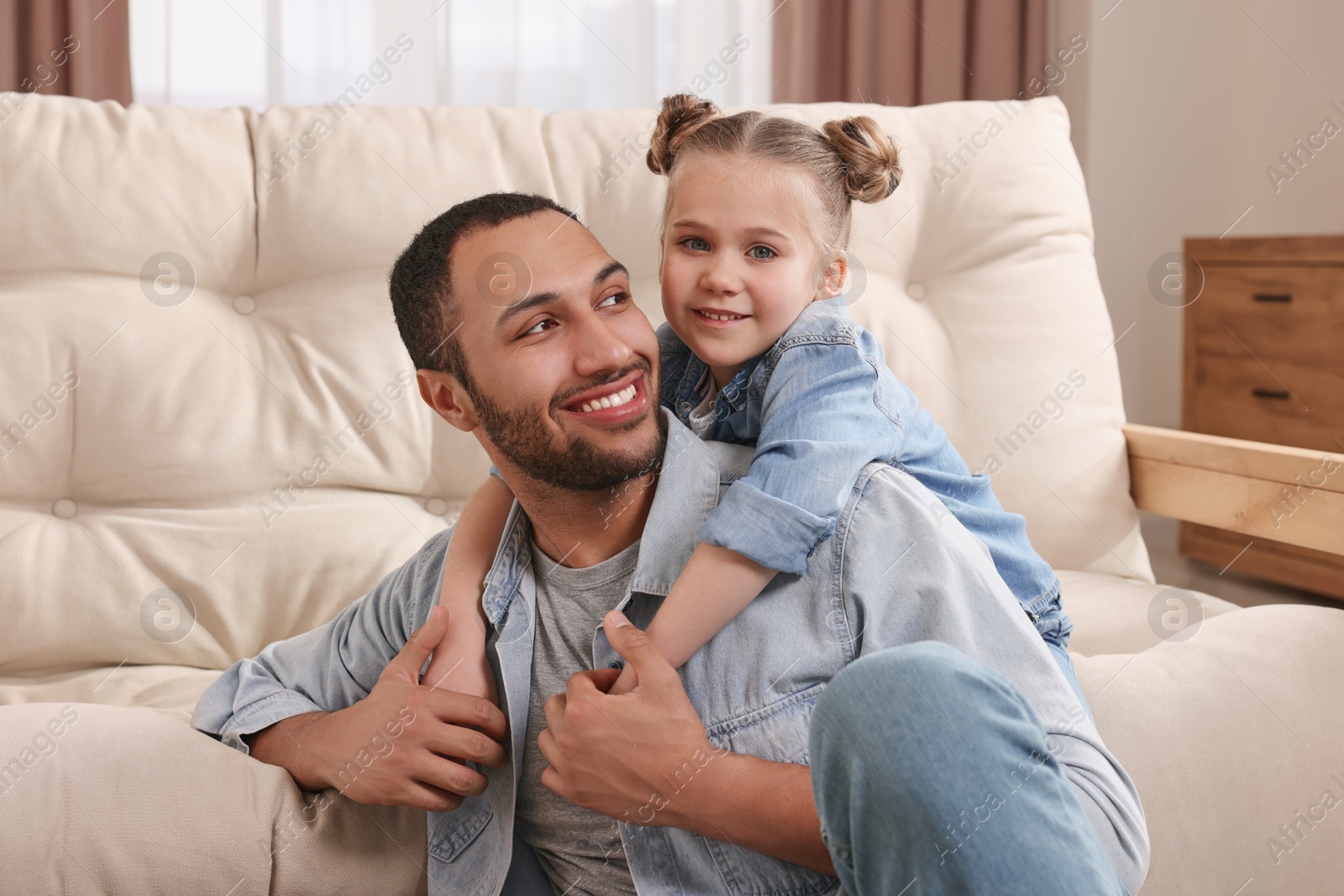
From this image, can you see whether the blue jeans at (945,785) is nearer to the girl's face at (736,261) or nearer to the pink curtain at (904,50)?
the girl's face at (736,261)

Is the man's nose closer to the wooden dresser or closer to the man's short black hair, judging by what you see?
the man's short black hair

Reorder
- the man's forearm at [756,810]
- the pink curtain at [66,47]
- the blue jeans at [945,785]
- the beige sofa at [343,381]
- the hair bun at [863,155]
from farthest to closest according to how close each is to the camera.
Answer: the pink curtain at [66,47], the beige sofa at [343,381], the hair bun at [863,155], the man's forearm at [756,810], the blue jeans at [945,785]

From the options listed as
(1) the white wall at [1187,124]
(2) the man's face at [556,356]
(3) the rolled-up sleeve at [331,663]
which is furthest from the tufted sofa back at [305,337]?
(1) the white wall at [1187,124]

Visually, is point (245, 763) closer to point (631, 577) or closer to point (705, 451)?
point (631, 577)

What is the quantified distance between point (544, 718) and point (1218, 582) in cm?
235

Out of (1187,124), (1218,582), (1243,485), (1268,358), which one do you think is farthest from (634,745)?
(1187,124)

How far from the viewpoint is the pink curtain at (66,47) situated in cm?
251

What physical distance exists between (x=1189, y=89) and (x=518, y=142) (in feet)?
7.65

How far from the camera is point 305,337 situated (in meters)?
1.43

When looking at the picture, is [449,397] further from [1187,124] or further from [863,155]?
[1187,124]

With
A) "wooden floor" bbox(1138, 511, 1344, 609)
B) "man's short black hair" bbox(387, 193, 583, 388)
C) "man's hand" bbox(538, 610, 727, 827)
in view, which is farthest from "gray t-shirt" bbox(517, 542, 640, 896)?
"wooden floor" bbox(1138, 511, 1344, 609)

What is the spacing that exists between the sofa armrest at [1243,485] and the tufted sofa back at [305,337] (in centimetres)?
5

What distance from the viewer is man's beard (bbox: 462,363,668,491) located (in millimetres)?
960

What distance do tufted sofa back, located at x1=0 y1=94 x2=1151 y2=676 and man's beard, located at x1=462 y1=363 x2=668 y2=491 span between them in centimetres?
47
